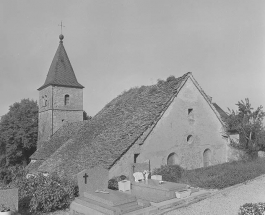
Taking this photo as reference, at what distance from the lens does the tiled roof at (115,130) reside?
17.2m

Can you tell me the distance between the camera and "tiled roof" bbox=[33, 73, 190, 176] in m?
17.2

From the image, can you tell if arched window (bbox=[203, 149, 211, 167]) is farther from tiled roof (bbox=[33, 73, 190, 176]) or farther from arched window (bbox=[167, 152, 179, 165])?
tiled roof (bbox=[33, 73, 190, 176])

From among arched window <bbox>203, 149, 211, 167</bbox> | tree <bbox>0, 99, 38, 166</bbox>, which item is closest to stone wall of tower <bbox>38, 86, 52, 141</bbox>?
tree <bbox>0, 99, 38, 166</bbox>

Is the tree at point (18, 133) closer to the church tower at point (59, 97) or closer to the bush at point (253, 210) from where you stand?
the church tower at point (59, 97)

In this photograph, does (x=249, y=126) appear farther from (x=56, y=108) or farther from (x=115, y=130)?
(x=56, y=108)

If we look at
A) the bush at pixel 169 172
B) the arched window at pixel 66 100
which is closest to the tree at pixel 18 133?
the arched window at pixel 66 100

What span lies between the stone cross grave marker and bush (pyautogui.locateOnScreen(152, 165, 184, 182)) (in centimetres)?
443

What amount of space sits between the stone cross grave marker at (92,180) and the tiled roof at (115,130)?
7.51ft

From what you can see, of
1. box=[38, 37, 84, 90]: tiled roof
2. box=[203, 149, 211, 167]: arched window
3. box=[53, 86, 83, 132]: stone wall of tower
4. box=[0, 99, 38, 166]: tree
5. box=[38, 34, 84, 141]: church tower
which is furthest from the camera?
box=[0, 99, 38, 166]: tree

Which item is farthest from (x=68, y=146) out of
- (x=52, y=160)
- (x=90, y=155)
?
(x=90, y=155)

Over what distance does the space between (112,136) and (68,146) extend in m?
5.67

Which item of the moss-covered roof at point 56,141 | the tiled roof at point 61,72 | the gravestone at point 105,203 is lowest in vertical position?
the gravestone at point 105,203

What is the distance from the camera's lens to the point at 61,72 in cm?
3106

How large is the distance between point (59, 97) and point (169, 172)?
60.0ft
